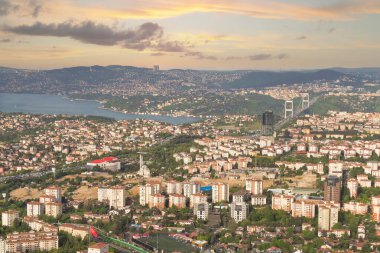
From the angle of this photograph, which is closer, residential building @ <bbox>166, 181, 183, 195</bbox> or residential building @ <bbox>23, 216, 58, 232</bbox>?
residential building @ <bbox>23, 216, 58, 232</bbox>

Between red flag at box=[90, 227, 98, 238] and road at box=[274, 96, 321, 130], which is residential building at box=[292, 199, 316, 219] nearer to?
red flag at box=[90, 227, 98, 238]

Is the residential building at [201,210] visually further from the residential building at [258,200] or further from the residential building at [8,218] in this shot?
the residential building at [8,218]

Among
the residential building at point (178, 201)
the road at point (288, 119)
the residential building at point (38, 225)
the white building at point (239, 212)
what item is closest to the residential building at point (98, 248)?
the residential building at point (38, 225)

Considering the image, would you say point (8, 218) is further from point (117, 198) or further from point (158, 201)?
point (158, 201)

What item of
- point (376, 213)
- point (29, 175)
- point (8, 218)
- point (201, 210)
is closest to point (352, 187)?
point (376, 213)

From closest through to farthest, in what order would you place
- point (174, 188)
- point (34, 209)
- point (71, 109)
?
point (34, 209)
point (174, 188)
point (71, 109)

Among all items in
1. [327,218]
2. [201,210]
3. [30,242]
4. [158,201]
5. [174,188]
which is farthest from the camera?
[174,188]

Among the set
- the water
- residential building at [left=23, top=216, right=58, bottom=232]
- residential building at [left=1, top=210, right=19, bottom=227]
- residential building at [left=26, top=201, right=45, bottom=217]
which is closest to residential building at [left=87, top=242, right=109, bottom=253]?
residential building at [left=23, top=216, right=58, bottom=232]

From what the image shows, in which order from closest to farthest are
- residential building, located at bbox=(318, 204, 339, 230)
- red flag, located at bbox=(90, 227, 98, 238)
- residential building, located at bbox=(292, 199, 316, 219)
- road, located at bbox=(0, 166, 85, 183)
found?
red flag, located at bbox=(90, 227, 98, 238)
residential building, located at bbox=(318, 204, 339, 230)
residential building, located at bbox=(292, 199, 316, 219)
road, located at bbox=(0, 166, 85, 183)
